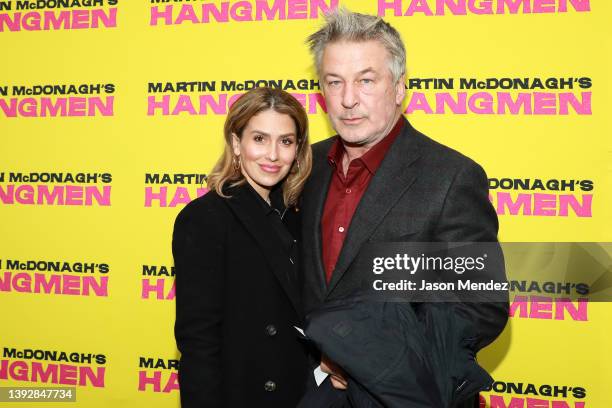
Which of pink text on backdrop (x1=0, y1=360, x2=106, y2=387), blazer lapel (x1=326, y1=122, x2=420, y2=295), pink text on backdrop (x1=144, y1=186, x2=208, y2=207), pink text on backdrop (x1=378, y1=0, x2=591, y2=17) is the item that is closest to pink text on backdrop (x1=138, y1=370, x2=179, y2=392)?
pink text on backdrop (x1=0, y1=360, x2=106, y2=387)

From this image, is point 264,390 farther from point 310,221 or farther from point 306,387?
point 310,221

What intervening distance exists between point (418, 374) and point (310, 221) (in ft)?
2.50

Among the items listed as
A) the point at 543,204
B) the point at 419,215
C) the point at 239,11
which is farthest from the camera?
the point at 239,11

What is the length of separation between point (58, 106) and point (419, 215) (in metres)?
2.38

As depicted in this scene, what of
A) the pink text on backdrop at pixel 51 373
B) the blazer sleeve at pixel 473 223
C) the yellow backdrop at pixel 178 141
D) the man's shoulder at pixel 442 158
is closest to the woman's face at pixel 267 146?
the man's shoulder at pixel 442 158

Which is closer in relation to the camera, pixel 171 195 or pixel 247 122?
pixel 247 122

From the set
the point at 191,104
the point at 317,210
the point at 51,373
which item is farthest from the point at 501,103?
the point at 51,373

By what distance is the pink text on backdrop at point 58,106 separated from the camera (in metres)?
3.06

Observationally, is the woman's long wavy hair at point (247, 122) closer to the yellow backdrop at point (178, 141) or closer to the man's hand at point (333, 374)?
the man's hand at point (333, 374)

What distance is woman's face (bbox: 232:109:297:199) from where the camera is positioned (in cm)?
190

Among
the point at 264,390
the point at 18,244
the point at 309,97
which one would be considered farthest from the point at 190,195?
the point at 264,390

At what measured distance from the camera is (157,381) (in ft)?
9.94

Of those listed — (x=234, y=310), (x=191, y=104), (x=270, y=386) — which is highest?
(x=191, y=104)

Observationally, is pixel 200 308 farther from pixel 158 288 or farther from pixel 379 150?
pixel 158 288
